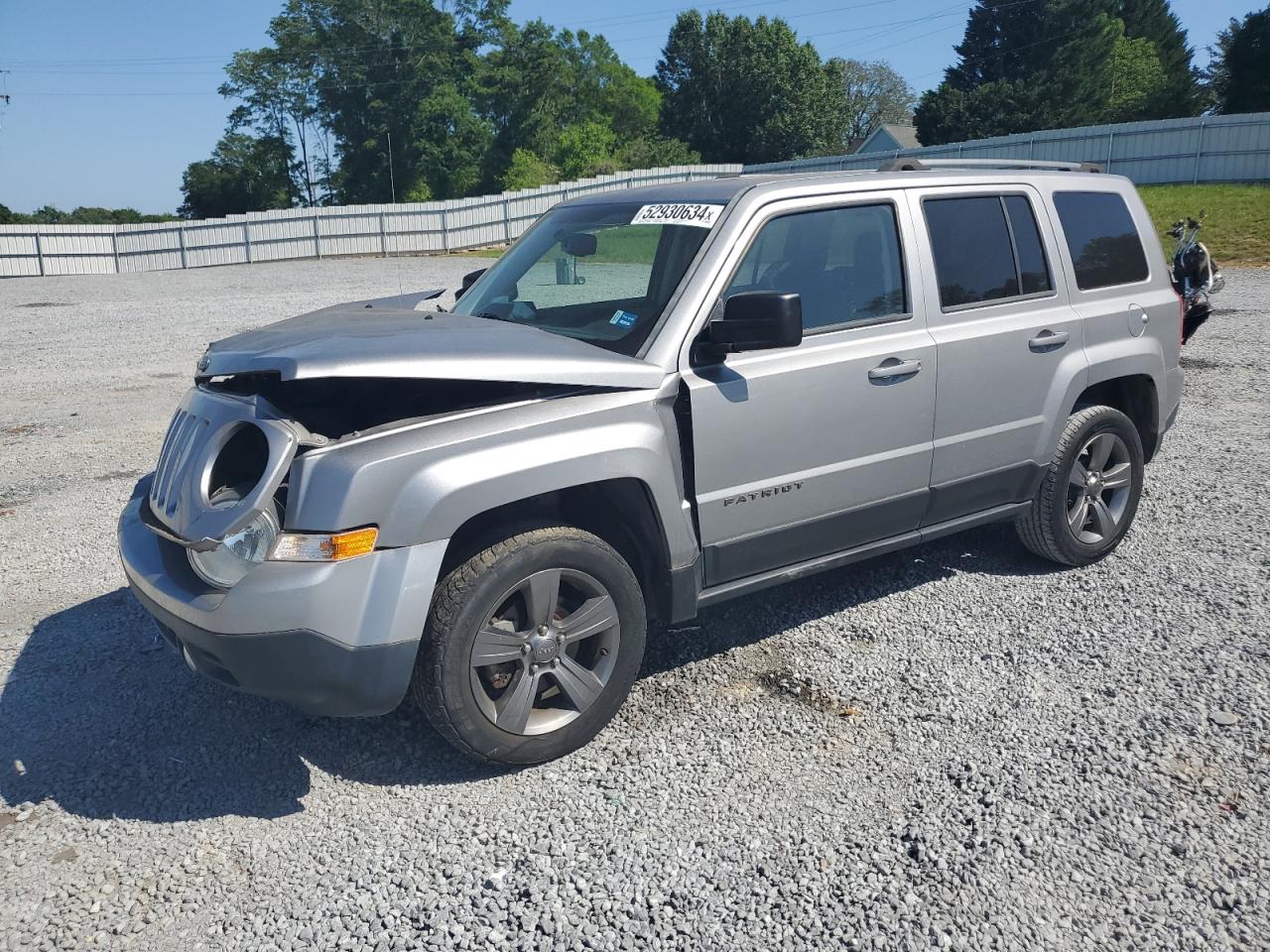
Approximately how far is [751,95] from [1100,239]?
2675 inches

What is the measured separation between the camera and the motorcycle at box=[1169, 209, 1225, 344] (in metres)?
9.26

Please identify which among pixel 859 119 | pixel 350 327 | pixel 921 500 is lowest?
pixel 921 500

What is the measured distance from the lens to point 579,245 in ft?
15.0

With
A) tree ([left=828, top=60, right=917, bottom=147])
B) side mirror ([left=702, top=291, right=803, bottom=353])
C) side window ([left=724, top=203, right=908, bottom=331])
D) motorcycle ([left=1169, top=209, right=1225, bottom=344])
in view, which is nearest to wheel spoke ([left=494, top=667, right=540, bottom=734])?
side mirror ([left=702, top=291, right=803, bottom=353])

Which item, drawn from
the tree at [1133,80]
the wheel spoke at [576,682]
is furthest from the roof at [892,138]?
the wheel spoke at [576,682]

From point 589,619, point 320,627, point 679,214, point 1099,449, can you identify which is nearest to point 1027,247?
point 1099,449

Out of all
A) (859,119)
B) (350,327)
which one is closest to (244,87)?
(859,119)

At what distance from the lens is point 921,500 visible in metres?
→ 4.53

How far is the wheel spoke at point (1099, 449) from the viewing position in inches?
205

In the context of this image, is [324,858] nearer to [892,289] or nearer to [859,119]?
[892,289]

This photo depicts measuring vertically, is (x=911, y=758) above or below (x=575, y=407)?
below

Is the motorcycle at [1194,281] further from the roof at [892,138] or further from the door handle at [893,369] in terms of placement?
the roof at [892,138]

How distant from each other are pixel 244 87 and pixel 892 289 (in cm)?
7275

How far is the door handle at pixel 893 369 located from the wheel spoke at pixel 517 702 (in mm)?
1869
